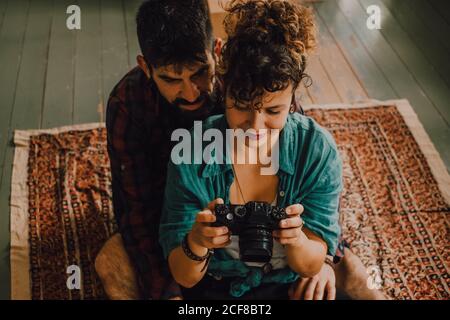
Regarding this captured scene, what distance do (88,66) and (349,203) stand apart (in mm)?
1288

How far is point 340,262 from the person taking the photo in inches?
58.1

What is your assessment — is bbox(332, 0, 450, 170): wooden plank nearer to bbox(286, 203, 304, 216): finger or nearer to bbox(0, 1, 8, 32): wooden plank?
bbox(286, 203, 304, 216): finger

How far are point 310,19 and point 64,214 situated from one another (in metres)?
1.10

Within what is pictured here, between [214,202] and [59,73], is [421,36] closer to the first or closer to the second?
[59,73]

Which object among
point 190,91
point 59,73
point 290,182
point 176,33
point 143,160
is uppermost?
point 59,73

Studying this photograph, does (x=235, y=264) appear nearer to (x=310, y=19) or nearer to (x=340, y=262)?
(x=340, y=262)

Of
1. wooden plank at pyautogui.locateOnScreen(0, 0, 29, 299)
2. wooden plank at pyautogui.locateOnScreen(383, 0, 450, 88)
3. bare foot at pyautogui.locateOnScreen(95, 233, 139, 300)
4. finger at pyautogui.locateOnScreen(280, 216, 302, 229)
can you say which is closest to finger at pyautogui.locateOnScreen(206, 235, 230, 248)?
finger at pyautogui.locateOnScreen(280, 216, 302, 229)

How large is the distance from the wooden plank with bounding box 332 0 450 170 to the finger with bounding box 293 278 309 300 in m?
0.94

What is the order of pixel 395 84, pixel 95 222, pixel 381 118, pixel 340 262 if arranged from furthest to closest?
pixel 395 84 → pixel 381 118 → pixel 95 222 → pixel 340 262

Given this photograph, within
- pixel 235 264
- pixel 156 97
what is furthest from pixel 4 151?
pixel 235 264

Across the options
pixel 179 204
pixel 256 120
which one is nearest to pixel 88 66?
pixel 179 204

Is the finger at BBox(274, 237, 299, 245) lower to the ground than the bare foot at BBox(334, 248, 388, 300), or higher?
higher

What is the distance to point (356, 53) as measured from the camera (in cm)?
245

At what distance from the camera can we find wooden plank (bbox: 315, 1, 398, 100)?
2.26 metres
